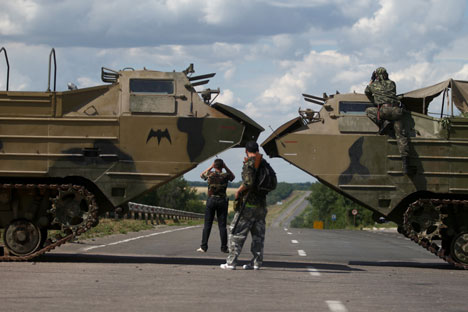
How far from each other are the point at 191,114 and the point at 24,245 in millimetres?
4231

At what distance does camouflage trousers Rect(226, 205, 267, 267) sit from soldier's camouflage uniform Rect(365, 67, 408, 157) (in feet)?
12.5

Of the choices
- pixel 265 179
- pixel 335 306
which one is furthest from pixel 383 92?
pixel 335 306

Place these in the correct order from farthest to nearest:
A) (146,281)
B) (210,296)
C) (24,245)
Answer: (24,245), (146,281), (210,296)

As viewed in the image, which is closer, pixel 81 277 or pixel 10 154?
pixel 81 277

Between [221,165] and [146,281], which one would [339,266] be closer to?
[221,165]

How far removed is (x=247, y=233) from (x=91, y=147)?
3926 mm

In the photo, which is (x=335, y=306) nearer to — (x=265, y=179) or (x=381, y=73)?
(x=265, y=179)

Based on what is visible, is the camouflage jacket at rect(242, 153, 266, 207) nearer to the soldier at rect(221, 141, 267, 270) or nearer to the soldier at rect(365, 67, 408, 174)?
the soldier at rect(221, 141, 267, 270)

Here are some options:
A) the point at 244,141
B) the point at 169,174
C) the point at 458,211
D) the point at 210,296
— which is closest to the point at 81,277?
the point at 210,296

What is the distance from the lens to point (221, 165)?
59.5 feet

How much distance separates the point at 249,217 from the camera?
15117 millimetres

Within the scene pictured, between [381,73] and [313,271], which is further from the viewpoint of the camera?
[381,73]

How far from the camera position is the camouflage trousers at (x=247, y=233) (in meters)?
15.0

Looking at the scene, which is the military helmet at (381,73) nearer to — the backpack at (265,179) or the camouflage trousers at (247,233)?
the backpack at (265,179)
